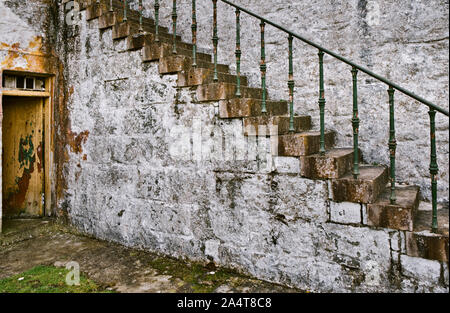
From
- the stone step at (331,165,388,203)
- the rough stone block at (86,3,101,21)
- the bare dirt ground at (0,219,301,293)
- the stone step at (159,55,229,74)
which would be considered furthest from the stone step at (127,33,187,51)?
the stone step at (331,165,388,203)

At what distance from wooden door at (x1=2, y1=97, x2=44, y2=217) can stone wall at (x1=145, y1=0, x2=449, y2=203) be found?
349cm

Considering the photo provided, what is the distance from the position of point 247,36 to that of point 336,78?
1.37 metres

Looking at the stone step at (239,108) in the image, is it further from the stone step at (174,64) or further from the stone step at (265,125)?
the stone step at (174,64)

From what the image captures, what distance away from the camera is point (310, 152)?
3.01m

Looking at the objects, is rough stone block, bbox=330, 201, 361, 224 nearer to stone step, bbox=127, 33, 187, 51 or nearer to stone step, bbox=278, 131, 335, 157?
stone step, bbox=278, 131, 335, 157

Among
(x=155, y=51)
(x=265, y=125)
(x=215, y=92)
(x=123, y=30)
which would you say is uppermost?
(x=123, y=30)

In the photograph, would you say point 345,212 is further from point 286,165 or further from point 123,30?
point 123,30

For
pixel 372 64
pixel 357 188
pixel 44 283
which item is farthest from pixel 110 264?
pixel 372 64

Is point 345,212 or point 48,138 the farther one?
point 48,138

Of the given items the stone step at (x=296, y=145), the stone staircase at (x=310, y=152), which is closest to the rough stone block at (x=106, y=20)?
the stone staircase at (x=310, y=152)

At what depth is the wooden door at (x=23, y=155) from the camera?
526cm

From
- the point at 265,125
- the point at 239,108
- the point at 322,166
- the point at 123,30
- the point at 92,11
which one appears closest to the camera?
the point at 322,166

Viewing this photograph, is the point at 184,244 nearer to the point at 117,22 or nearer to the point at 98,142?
the point at 98,142

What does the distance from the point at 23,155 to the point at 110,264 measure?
281 centimetres
